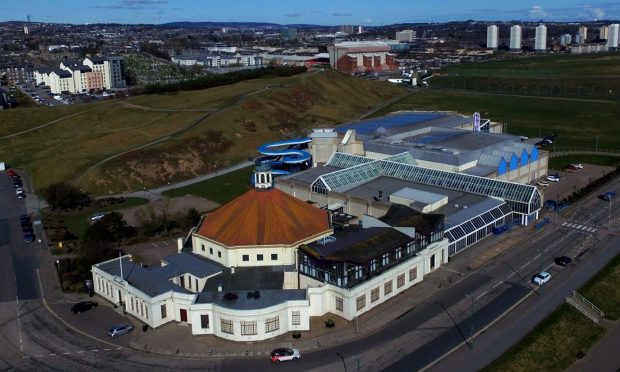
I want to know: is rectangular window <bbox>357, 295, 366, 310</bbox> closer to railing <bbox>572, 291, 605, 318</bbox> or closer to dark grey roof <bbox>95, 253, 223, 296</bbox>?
dark grey roof <bbox>95, 253, 223, 296</bbox>

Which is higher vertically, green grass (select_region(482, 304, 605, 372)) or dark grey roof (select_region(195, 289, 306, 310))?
dark grey roof (select_region(195, 289, 306, 310))

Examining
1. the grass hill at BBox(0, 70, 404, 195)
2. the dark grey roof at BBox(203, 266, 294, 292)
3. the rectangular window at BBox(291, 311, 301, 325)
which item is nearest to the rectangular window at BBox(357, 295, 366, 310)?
the rectangular window at BBox(291, 311, 301, 325)

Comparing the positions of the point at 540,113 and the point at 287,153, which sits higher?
the point at 287,153

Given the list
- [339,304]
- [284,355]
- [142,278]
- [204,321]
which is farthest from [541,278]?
[142,278]

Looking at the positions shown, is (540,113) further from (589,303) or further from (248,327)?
(248,327)

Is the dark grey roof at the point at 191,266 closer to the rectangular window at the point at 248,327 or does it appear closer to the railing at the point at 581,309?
the rectangular window at the point at 248,327

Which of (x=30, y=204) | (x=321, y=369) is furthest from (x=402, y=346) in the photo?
(x=30, y=204)
